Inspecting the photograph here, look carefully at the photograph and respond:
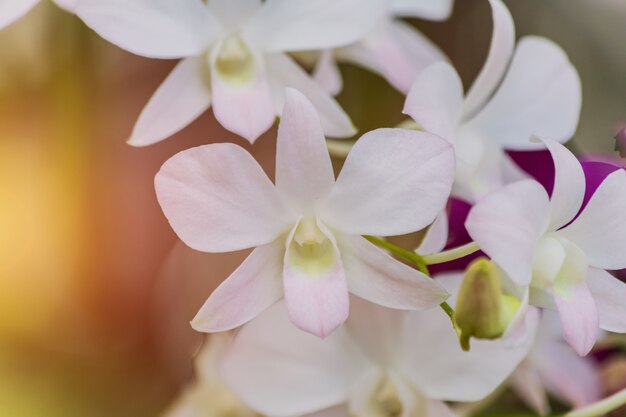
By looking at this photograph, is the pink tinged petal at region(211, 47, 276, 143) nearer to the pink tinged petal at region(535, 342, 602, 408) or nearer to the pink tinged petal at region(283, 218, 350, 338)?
the pink tinged petal at region(283, 218, 350, 338)

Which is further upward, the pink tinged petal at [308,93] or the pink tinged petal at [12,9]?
the pink tinged petal at [12,9]

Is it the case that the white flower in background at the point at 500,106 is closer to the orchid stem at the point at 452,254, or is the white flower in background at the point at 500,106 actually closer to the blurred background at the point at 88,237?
the orchid stem at the point at 452,254

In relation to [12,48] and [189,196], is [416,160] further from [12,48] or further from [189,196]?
[12,48]

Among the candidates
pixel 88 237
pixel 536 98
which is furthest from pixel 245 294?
pixel 88 237

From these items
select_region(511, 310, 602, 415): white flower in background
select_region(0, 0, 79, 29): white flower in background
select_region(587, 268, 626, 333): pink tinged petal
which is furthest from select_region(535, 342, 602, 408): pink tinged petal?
select_region(0, 0, 79, 29): white flower in background

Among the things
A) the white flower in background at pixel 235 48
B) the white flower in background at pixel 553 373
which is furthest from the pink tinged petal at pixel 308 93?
the white flower in background at pixel 553 373

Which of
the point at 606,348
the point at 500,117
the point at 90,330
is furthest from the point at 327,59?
the point at 90,330

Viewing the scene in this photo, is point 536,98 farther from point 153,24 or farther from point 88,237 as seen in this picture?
point 88,237
